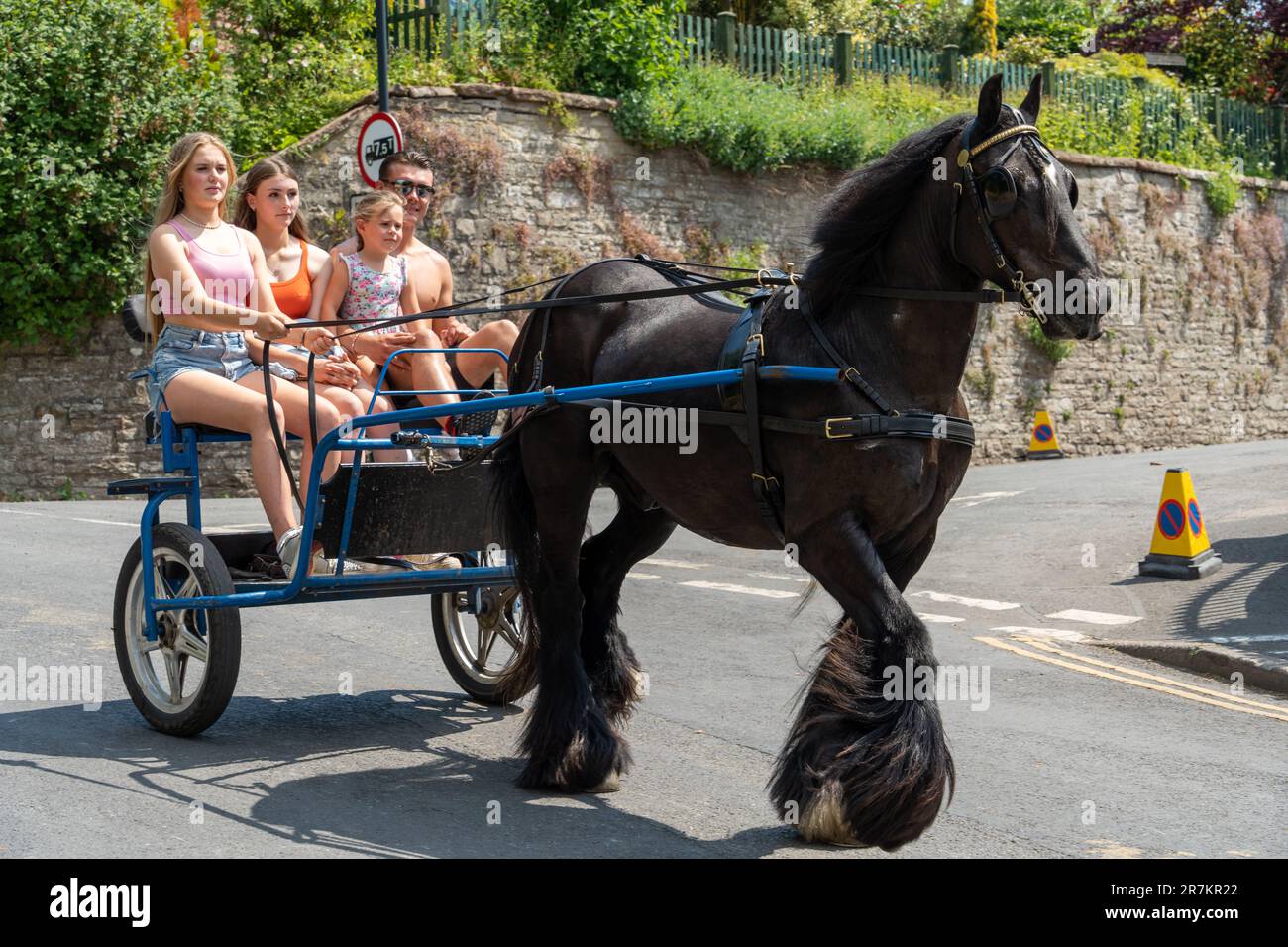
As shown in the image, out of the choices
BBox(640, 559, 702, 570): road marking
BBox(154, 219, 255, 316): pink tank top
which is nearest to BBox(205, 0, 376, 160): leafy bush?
BBox(640, 559, 702, 570): road marking

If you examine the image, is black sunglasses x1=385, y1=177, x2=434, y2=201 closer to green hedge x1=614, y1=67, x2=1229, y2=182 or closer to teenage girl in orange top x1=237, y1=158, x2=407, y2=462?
teenage girl in orange top x1=237, y1=158, x2=407, y2=462

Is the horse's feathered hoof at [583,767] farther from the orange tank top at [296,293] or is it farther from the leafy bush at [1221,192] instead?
the leafy bush at [1221,192]

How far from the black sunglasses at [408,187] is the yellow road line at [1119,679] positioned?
4.30 metres

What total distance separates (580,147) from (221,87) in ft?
15.2

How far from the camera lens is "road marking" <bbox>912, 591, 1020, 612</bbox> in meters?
10.1

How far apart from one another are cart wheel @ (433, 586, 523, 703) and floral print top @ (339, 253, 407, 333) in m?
1.34

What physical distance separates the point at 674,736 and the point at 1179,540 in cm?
583

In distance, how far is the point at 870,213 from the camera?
473 cm

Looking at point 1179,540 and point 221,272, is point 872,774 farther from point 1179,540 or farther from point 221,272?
point 1179,540

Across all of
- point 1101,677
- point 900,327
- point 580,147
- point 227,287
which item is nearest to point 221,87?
point 580,147

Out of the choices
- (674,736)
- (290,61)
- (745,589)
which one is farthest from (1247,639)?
(290,61)

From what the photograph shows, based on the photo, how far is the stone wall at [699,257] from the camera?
16922 mm

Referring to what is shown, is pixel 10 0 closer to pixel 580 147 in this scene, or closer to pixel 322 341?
pixel 580 147
